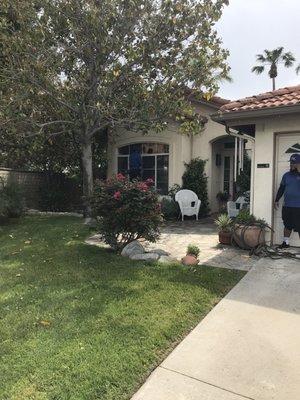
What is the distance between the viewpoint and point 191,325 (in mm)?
4430

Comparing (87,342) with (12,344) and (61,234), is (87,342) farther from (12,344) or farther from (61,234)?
(61,234)

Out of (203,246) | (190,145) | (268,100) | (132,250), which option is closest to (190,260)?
(132,250)

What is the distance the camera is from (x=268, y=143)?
8133mm

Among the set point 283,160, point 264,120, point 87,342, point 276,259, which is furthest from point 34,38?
point 87,342

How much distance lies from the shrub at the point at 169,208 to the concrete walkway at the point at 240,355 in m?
8.20

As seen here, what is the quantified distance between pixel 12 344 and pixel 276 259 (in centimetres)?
477

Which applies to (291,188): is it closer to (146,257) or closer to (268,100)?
(268,100)

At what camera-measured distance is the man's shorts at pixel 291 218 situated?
303 inches

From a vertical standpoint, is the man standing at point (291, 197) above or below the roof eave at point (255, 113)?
below

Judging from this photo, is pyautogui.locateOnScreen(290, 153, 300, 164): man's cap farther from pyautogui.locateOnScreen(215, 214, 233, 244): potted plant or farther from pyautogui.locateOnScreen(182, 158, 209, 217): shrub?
pyautogui.locateOnScreen(182, 158, 209, 217): shrub

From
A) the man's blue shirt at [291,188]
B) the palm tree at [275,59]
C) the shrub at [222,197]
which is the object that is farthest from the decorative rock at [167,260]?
the palm tree at [275,59]

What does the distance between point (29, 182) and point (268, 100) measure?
9.99 metres

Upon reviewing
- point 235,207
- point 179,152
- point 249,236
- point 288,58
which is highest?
point 288,58

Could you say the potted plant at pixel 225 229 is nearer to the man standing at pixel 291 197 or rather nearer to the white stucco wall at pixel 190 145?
the man standing at pixel 291 197
